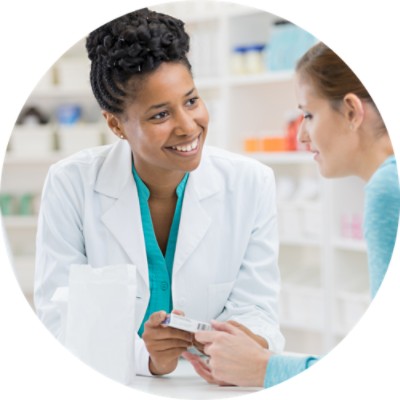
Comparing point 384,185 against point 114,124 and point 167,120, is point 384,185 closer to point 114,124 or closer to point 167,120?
point 167,120

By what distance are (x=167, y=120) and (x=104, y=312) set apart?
0.35 meters

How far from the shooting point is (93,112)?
205cm

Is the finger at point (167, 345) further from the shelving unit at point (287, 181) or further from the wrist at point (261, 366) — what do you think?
the shelving unit at point (287, 181)

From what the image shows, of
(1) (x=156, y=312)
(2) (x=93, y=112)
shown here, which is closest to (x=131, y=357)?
(1) (x=156, y=312)

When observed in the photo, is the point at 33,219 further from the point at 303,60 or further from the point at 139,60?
the point at 303,60

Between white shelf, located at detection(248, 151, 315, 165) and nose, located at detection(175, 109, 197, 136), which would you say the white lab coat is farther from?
white shelf, located at detection(248, 151, 315, 165)

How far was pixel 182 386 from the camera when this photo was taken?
118 centimetres

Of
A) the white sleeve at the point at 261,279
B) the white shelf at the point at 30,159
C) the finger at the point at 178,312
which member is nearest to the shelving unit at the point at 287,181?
the white shelf at the point at 30,159

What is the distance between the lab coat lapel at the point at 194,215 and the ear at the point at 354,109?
278 mm

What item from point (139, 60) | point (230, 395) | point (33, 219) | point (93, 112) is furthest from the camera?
point (93, 112)

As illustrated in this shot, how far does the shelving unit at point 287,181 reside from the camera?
2.12 metres

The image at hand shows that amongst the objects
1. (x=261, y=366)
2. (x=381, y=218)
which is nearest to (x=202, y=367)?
(x=261, y=366)

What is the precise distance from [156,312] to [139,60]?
45 centimetres

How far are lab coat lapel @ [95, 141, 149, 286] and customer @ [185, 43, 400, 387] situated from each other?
0.63 feet
